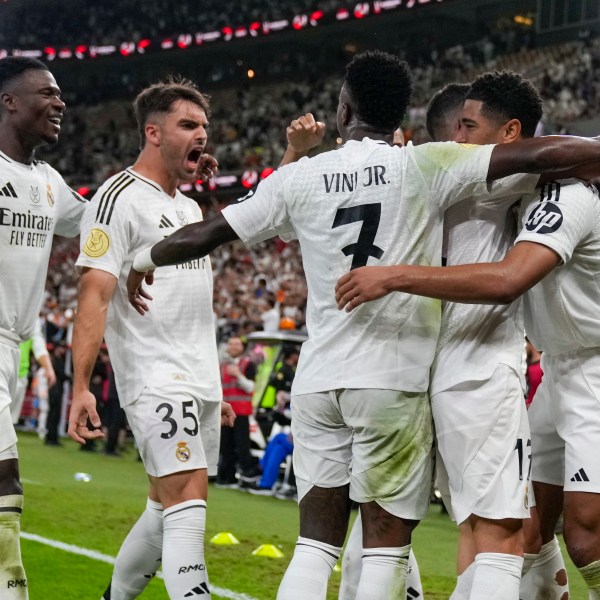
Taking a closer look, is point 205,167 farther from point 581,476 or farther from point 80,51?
point 80,51

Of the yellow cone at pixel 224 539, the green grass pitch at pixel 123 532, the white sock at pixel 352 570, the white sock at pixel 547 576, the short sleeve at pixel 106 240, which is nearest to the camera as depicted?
the white sock at pixel 352 570

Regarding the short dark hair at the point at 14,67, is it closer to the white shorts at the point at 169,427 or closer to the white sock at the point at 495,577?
the white shorts at the point at 169,427

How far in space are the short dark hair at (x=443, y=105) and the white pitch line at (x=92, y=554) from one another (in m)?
3.09

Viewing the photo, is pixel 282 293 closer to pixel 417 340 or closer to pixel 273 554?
pixel 273 554

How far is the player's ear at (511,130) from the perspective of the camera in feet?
13.1

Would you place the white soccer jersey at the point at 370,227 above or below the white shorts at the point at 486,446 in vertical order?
above

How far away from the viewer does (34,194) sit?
4.91 meters

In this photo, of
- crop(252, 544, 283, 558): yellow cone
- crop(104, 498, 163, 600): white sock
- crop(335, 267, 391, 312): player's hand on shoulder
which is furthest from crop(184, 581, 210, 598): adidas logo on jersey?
crop(252, 544, 283, 558): yellow cone

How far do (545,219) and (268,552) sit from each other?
15.2ft

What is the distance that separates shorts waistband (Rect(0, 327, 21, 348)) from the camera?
470 centimetres

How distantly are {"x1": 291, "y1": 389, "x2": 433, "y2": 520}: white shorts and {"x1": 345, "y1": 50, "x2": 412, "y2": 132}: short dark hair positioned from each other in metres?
1.04

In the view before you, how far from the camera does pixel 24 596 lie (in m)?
4.38

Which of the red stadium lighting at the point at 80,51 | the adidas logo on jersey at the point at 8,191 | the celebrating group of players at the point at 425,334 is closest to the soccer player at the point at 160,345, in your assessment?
the celebrating group of players at the point at 425,334

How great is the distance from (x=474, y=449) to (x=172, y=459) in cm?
145
